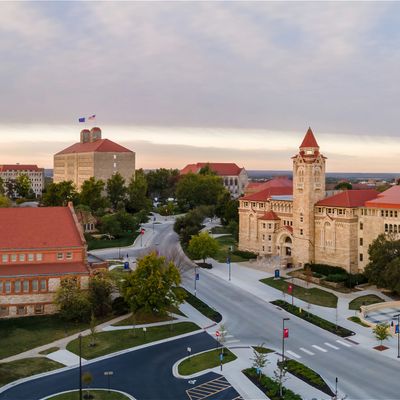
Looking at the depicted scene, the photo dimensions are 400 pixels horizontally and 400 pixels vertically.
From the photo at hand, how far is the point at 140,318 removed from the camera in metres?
56.8

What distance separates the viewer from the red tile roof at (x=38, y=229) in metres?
61.5

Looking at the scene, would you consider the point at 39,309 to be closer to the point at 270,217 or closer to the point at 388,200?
the point at 270,217

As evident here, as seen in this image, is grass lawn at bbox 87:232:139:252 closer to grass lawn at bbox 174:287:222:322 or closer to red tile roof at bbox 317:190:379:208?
grass lawn at bbox 174:287:222:322

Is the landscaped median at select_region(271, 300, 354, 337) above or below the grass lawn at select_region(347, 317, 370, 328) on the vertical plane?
above

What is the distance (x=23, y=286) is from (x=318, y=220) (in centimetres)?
4705

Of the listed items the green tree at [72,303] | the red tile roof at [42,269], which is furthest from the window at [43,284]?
the green tree at [72,303]

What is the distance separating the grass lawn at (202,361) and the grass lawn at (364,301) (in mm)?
23246

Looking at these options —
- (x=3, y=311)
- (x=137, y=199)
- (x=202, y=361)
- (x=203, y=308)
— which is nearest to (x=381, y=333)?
(x=202, y=361)

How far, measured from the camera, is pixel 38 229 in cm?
6338

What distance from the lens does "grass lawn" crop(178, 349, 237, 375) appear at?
1690 inches

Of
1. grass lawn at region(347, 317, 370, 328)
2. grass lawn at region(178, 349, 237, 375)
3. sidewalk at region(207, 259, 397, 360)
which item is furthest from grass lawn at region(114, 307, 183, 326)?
grass lawn at region(347, 317, 370, 328)

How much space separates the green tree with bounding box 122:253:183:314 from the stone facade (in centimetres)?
3351

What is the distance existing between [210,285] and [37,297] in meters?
25.3

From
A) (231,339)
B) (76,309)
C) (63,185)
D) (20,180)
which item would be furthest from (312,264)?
(20,180)
